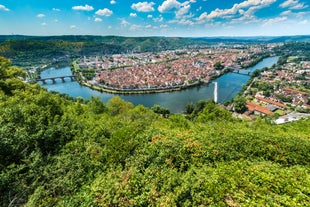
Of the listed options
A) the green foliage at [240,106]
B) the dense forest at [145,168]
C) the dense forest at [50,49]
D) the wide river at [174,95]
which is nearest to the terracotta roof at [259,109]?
the green foliage at [240,106]

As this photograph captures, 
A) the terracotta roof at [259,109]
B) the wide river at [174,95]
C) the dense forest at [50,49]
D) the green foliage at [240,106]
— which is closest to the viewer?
the terracotta roof at [259,109]

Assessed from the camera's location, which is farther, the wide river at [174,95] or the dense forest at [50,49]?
the dense forest at [50,49]

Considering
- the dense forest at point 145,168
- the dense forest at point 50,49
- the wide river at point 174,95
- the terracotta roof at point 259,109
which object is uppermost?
the dense forest at point 50,49

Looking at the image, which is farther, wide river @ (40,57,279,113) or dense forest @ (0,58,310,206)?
wide river @ (40,57,279,113)

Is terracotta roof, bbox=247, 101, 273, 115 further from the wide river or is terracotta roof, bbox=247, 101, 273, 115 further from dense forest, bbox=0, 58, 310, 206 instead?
dense forest, bbox=0, 58, 310, 206

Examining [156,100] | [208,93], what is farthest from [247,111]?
[156,100]

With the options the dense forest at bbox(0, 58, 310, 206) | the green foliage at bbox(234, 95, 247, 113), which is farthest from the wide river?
the dense forest at bbox(0, 58, 310, 206)

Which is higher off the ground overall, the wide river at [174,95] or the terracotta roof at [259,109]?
the wide river at [174,95]

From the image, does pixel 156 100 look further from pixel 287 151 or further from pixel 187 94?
pixel 287 151

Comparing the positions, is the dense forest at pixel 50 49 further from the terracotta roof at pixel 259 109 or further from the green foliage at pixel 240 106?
the terracotta roof at pixel 259 109
